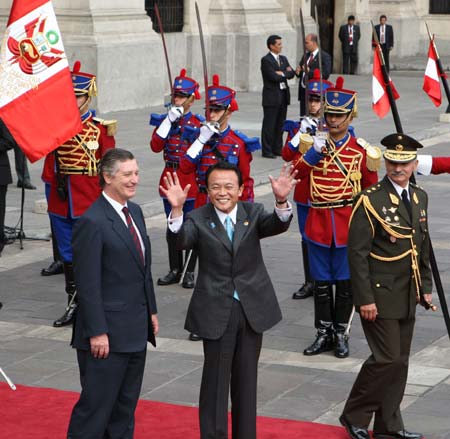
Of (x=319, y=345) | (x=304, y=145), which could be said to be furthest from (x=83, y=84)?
(x=319, y=345)

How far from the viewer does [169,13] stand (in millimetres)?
26094

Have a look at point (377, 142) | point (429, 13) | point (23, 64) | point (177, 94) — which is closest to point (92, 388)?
point (23, 64)

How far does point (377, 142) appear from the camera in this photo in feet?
64.8

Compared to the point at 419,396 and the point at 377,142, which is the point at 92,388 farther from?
the point at 377,142

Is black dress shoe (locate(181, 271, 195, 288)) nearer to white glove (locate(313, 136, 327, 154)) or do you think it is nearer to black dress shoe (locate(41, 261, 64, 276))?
black dress shoe (locate(41, 261, 64, 276))

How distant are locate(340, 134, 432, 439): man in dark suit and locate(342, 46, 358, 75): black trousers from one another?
25.7 meters

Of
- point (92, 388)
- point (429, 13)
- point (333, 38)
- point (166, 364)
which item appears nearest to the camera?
point (92, 388)

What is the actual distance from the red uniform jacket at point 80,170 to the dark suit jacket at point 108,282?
3.55 m

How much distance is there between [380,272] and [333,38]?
89.3ft

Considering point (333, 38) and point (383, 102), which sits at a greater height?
point (383, 102)

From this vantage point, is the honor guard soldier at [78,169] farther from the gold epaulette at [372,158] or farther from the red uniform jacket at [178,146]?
the gold epaulette at [372,158]

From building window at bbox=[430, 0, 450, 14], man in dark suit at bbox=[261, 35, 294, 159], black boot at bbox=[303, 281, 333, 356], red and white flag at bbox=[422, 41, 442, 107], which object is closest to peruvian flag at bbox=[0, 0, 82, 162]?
black boot at bbox=[303, 281, 333, 356]

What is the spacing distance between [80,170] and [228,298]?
12.2 ft

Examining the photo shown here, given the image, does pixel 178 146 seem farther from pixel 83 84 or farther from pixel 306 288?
pixel 306 288
